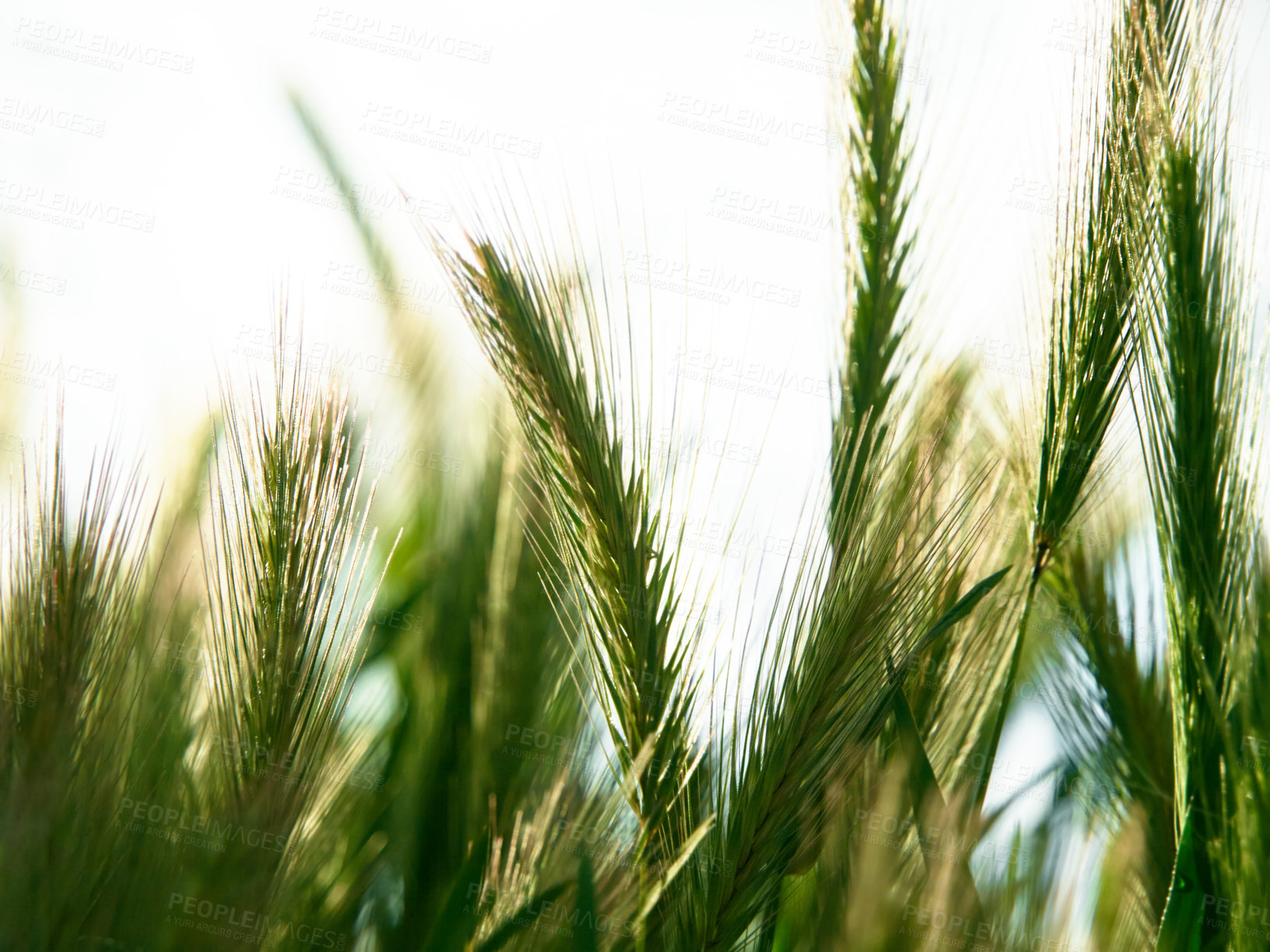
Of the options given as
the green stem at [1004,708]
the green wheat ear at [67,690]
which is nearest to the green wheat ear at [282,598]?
the green wheat ear at [67,690]

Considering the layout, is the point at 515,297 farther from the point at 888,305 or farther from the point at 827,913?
the point at 827,913

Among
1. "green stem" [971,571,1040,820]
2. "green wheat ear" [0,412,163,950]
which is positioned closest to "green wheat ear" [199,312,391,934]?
→ "green wheat ear" [0,412,163,950]

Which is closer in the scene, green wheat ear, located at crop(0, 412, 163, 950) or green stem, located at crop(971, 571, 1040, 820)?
green wheat ear, located at crop(0, 412, 163, 950)

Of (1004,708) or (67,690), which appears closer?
(67,690)

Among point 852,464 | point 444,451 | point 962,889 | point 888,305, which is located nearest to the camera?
point 962,889

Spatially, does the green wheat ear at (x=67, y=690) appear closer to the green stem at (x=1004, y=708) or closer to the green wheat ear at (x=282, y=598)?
the green wheat ear at (x=282, y=598)

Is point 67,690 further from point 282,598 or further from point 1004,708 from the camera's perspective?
point 1004,708

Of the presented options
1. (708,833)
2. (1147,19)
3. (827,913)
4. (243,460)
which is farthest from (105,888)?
(1147,19)

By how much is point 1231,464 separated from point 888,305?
0.32 meters

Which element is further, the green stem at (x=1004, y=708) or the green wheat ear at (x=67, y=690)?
the green stem at (x=1004, y=708)

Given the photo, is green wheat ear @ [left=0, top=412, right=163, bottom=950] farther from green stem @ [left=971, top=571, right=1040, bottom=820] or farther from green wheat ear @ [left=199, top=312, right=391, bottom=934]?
green stem @ [left=971, top=571, right=1040, bottom=820]

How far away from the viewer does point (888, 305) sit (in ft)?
2.73

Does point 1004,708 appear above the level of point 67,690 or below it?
above

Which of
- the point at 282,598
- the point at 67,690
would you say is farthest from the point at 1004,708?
the point at 67,690
